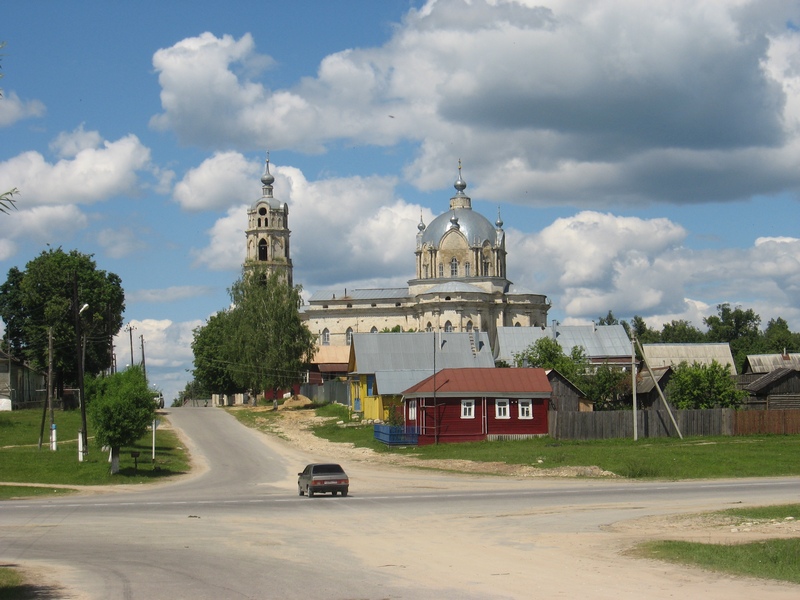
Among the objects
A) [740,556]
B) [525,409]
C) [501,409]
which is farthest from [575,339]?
[740,556]

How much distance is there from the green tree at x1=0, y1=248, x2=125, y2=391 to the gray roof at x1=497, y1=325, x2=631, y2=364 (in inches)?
1364

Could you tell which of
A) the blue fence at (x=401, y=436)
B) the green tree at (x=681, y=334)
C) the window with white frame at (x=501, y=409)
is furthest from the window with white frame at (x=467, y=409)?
the green tree at (x=681, y=334)

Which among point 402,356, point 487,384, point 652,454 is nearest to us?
point 652,454

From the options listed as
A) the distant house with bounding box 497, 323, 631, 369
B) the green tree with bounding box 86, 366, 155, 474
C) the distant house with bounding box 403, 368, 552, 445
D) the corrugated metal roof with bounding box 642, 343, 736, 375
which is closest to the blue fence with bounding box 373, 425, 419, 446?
the distant house with bounding box 403, 368, 552, 445

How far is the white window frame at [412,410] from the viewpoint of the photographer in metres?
51.8

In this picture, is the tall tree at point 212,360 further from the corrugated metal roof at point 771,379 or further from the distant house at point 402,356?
the corrugated metal roof at point 771,379

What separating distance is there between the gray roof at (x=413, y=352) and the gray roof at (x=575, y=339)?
76.3 feet

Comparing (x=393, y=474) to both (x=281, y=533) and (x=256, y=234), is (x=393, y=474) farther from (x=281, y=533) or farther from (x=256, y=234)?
(x=256, y=234)

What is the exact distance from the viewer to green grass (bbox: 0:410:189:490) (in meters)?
37.4

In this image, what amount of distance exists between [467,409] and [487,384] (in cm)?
164

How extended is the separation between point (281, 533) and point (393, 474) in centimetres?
1760

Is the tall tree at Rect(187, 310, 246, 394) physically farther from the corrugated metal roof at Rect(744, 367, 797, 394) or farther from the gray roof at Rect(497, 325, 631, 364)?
the corrugated metal roof at Rect(744, 367, 797, 394)

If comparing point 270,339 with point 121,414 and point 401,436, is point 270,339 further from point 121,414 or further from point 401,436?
point 121,414

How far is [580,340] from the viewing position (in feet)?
310
